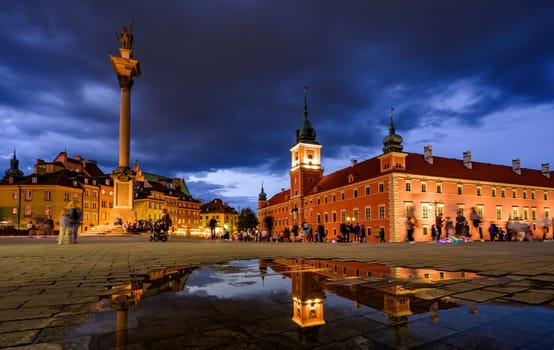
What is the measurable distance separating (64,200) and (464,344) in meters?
76.1

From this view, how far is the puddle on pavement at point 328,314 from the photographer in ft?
8.61

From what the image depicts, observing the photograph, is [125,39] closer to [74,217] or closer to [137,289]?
[74,217]

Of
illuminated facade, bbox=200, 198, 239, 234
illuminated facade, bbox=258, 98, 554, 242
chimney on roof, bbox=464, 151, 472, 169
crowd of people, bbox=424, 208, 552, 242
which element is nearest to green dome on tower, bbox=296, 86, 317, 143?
illuminated facade, bbox=258, 98, 554, 242

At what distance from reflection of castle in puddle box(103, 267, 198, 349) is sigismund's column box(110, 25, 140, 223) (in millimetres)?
30437

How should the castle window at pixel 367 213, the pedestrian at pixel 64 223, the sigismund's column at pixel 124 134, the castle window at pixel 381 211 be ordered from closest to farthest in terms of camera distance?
the pedestrian at pixel 64 223, the sigismund's column at pixel 124 134, the castle window at pixel 381 211, the castle window at pixel 367 213

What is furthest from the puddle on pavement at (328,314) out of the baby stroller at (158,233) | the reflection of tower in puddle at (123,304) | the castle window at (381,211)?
the castle window at (381,211)

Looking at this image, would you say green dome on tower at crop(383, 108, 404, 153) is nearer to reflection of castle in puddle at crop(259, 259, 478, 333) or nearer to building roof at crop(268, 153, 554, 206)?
building roof at crop(268, 153, 554, 206)

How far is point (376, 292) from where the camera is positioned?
4539mm

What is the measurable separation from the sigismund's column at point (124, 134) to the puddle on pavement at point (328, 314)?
32008mm

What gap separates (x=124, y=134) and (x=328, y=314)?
123ft

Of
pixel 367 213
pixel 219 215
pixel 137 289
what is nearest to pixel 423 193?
pixel 367 213

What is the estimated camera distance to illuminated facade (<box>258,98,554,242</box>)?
48.4 m

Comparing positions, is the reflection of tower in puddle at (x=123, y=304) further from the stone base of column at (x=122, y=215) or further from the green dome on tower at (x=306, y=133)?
the green dome on tower at (x=306, y=133)

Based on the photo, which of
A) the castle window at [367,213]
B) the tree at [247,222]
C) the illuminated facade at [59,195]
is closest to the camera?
the castle window at [367,213]
